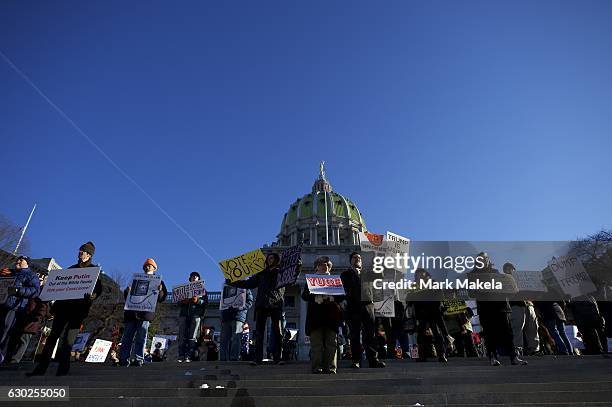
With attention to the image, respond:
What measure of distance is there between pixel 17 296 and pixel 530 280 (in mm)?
11312

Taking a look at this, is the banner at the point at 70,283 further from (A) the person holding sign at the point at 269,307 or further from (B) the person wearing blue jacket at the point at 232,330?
(B) the person wearing blue jacket at the point at 232,330

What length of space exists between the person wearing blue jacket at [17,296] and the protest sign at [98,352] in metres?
5.93

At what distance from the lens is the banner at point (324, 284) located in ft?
21.0

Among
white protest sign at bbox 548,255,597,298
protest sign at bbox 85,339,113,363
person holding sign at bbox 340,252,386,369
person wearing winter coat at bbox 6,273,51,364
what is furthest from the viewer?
protest sign at bbox 85,339,113,363

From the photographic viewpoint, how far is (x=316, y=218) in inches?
3937

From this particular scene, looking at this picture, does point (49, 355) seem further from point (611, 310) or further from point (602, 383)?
point (611, 310)

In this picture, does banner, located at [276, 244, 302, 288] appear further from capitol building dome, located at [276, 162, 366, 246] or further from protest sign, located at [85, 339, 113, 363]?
capitol building dome, located at [276, 162, 366, 246]

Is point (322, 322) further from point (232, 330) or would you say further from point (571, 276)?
point (571, 276)

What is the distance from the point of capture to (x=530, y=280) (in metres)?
9.72

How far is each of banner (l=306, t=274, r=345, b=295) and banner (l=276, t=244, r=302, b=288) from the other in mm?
1219

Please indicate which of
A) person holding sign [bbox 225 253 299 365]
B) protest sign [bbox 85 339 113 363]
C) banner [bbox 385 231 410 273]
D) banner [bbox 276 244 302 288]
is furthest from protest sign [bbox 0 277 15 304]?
banner [bbox 385 231 410 273]

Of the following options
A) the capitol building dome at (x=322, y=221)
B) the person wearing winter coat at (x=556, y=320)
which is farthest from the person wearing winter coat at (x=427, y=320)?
the capitol building dome at (x=322, y=221)

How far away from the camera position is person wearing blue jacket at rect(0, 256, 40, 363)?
27.6 feet

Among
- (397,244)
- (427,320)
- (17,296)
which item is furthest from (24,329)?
(397,244)
